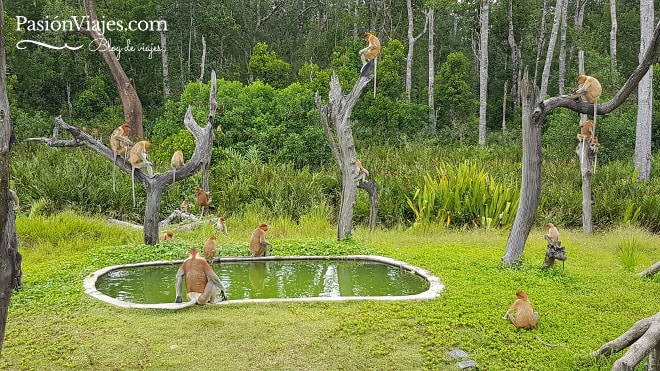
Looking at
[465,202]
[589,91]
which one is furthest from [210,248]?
[465,202]

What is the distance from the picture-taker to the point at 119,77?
17000 mm

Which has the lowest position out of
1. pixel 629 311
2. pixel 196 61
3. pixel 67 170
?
pixel 629 311

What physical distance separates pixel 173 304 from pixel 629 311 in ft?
13.5

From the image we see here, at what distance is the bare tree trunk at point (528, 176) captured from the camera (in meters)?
6.29

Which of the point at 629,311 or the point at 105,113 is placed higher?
the point at 105,113

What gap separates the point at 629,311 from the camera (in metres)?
5.34

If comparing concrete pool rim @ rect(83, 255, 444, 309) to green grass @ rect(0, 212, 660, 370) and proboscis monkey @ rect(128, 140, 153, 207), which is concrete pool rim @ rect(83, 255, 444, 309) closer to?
green grass @ rect(0, 212, 660, 370)

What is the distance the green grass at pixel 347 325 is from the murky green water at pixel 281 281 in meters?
0.36

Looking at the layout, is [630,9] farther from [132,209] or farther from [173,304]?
[173,304]

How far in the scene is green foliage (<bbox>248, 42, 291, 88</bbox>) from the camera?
20250mm

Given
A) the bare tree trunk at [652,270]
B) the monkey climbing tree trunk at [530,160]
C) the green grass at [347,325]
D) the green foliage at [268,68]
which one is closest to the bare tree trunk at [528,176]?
the monkey climbing tree trunk at [530,160]

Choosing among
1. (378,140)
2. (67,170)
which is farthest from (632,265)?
(378,140)

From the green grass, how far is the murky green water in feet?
1.17

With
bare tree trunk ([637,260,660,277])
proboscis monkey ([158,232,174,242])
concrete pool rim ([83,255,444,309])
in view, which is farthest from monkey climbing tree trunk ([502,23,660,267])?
proboscis monkey ([158,232,174,242])
